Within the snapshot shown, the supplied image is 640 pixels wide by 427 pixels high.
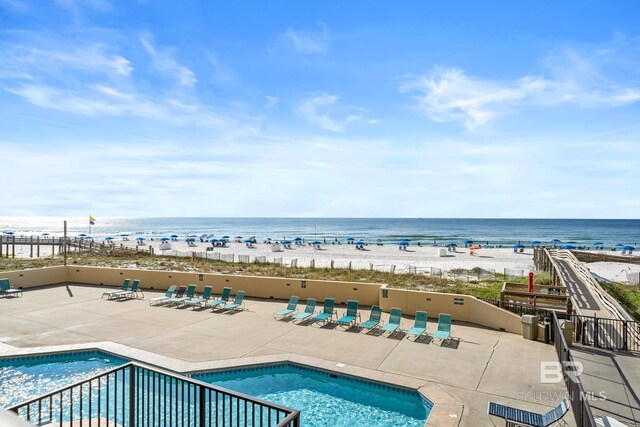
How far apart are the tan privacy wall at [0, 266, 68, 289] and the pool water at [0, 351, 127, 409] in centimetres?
1071

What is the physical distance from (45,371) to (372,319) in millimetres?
8975

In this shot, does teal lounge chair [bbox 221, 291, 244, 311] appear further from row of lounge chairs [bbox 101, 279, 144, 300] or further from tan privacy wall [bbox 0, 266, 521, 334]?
row of lounge chairs [bbox 101, 279, 144, 300]

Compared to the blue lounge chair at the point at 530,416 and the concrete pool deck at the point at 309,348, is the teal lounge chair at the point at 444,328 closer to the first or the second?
the concrete pool deck at the point at 309,348

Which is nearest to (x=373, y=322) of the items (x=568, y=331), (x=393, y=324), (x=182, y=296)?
(x=393, y=324)

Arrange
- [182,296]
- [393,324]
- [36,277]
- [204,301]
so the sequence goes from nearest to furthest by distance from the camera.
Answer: [393,324]
[204,301]
[182,296]
[36,277]

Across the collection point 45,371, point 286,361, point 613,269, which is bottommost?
point 613,269

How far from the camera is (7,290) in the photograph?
1745 cm

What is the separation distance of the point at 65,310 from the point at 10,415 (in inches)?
624

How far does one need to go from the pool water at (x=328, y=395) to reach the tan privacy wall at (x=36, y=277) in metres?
14.9

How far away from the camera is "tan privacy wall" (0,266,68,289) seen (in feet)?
61.8

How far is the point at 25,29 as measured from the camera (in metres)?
10.2

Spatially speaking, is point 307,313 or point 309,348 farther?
point 307,313

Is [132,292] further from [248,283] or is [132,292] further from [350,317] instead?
[350,317]

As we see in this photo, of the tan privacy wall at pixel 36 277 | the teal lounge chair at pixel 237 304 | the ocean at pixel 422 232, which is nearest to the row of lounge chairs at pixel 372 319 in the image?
the teal lounge chair at pixel 237 304
